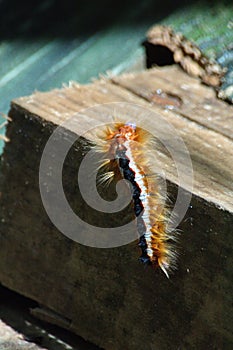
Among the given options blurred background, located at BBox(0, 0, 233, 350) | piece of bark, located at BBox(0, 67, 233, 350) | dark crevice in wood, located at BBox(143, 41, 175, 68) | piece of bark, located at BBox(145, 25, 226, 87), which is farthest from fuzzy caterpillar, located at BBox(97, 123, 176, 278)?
dark crevice in wood, located at BBox(143, 41, 175, 68)

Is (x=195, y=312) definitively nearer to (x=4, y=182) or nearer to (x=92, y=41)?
(x=4, y=182)

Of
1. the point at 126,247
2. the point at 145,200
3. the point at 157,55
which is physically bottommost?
the point at 126,247

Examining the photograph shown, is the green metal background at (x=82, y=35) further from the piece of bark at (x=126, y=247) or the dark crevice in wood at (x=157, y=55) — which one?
the piece of bark at (x=126, y=247)

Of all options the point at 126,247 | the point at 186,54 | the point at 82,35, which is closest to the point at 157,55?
the point at 186,54

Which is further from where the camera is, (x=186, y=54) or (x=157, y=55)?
(x=157, y=55)

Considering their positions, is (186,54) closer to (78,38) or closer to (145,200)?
(78,38)

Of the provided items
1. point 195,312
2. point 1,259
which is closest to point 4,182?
point 1,259
